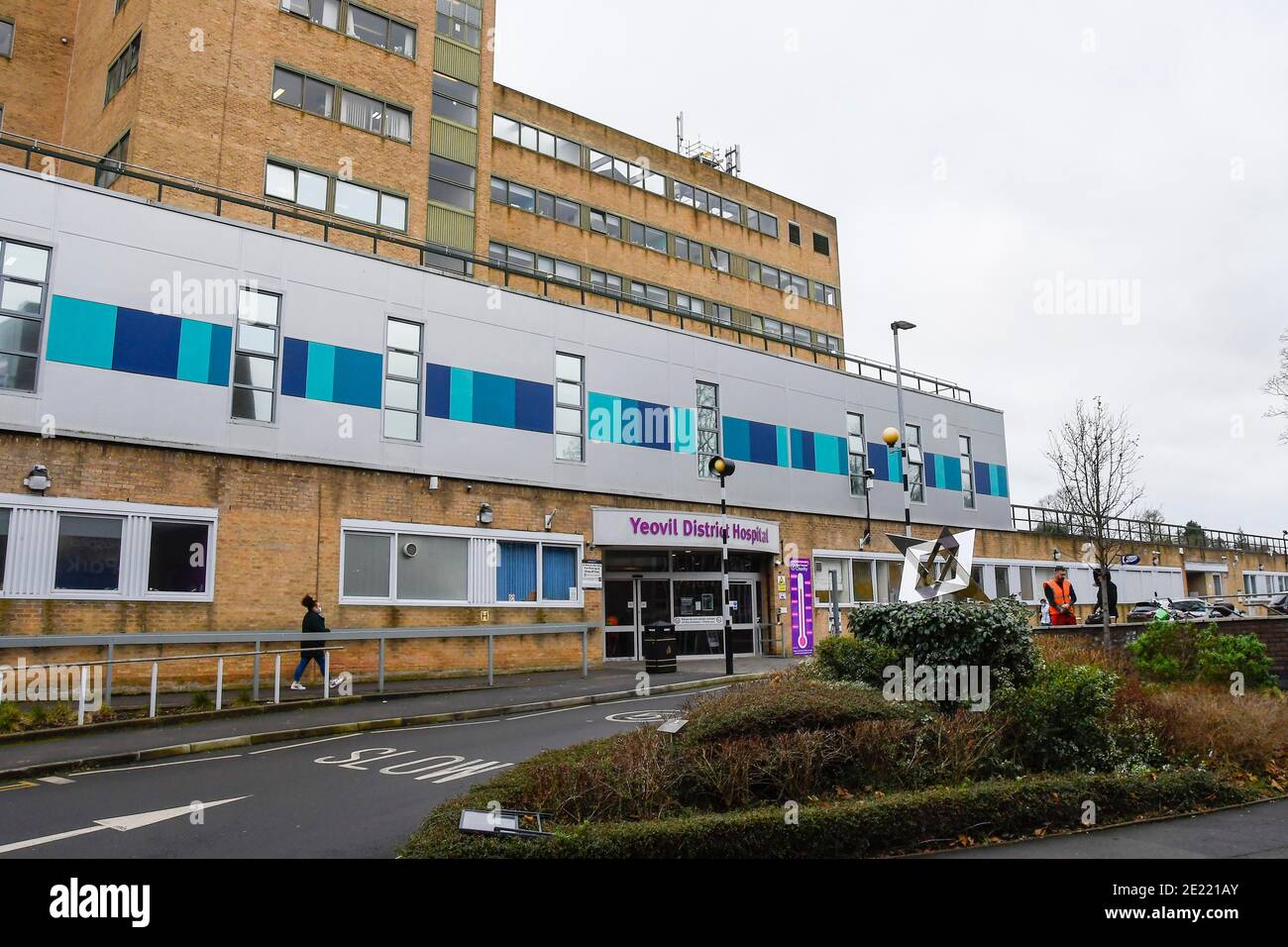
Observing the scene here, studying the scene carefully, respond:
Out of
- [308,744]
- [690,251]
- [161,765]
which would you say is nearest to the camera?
[161,765]

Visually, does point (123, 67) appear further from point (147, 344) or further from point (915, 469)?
point (915, 469)

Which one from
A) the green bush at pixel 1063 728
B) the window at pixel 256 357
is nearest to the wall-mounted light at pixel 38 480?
the window at pixel 256 357

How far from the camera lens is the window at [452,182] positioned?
28578mm

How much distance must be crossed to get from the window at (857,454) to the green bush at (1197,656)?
17.2 meters

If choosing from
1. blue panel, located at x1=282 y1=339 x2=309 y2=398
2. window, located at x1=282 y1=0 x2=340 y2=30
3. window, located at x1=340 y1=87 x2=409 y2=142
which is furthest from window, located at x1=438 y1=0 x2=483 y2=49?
blue panel, located at x1=282 y1=339 x2=309 y2=398

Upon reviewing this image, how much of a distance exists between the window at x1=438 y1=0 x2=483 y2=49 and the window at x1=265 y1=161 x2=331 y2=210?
→ 7.28 m

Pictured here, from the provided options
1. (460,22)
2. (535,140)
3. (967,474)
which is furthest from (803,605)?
(460,22)

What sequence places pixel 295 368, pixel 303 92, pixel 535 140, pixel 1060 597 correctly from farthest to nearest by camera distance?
pixel 535 140, pixel 303 92, pixel 295 368, pixel 1060 597

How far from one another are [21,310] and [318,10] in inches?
557

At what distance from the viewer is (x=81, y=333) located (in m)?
16.9

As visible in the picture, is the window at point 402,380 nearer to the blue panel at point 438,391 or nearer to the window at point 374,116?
the blue panel at point 438,391

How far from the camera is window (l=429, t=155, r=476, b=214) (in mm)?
28578

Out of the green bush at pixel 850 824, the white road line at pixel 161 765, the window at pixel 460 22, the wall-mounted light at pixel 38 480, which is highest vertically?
the window at pixel 460 22

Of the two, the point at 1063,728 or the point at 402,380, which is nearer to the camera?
the point at 1063,728
